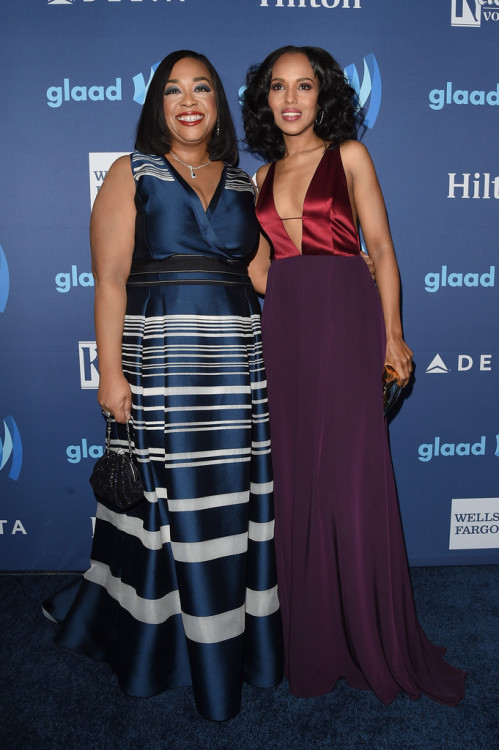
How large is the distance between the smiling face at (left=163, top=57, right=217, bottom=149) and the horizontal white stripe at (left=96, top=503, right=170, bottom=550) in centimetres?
126

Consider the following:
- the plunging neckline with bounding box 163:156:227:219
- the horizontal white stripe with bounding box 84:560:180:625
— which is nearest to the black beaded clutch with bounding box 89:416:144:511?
the horizontal white stripe with bounding box 84:560:180:625

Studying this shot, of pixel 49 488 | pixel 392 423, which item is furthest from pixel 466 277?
pixel 49 488

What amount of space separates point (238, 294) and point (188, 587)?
0.94 metres

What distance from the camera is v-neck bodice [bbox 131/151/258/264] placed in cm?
175

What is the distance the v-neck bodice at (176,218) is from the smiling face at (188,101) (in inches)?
5.0

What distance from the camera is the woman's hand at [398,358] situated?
1893mm

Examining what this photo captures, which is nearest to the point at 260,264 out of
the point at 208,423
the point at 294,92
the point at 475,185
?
the point at 294,92

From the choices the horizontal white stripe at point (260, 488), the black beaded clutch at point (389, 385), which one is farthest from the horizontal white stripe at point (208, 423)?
the black beaded clutch at point (389, 385)

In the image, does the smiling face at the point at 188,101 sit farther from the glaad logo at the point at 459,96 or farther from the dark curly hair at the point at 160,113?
the glaad logo at the point at 459,96

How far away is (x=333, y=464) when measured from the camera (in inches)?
73.0

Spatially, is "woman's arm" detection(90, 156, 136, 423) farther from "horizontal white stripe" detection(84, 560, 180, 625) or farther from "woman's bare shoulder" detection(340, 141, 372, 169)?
"woman's bare shoulder" detection(340, 141, 372, 169)

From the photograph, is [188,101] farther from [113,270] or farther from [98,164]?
[98,164]

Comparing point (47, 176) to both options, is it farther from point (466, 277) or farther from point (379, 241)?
point (466, 277)

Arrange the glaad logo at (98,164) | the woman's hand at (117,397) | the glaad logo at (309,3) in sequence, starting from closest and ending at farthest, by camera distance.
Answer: the woman's hand at (117,397) < the glaad logo at (309,3) < the glaad logo at (98,164)
